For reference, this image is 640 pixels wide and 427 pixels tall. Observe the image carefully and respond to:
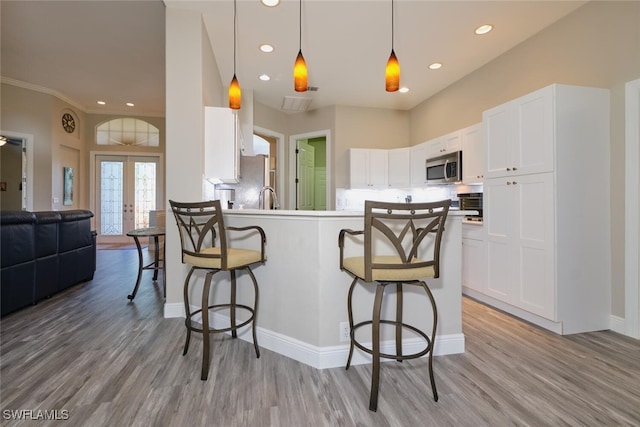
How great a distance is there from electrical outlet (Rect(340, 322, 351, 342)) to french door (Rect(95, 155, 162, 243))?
6.70 metres

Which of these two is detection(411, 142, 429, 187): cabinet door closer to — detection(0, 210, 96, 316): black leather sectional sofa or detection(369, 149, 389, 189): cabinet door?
detection(369, 149, 389, 189): cabinet door

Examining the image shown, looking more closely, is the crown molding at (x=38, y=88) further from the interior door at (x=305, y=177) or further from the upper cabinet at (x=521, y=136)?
the upper cabinet at (x=521, y=136)

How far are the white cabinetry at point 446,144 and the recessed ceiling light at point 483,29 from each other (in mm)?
1125

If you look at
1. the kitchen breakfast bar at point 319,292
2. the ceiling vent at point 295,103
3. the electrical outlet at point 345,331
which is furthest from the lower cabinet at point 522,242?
the ceiling vent at point 295,103

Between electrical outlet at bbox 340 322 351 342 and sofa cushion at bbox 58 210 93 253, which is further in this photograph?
sofa cushion at bbox 58 210 93 253

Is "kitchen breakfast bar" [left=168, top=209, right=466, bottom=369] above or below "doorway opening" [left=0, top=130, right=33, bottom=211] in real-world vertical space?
below

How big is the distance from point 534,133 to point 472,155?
1057mm

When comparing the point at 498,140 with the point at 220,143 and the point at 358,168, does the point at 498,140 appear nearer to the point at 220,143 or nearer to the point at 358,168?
the point at 358,168

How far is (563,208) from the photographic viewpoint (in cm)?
238

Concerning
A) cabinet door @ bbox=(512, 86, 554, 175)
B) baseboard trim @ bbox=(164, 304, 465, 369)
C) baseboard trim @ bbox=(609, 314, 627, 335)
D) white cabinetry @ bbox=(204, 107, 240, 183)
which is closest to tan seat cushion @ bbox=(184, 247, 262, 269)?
baseboard trim @ bbox=(164, 304, 465, 369)

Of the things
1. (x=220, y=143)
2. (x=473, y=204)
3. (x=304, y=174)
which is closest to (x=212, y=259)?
(x=220, y=143)

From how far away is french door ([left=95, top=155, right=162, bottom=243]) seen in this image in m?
6.91

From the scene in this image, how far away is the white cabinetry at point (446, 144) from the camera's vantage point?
12.6ft

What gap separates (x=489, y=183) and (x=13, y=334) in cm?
448
